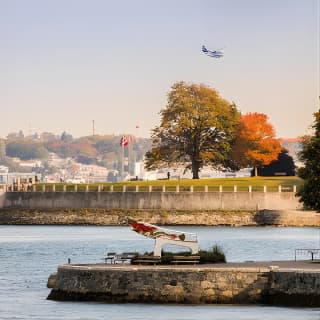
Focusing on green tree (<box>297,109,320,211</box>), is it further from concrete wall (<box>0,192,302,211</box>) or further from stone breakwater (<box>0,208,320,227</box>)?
concrete wall (<box>0,192,302,211</box>)

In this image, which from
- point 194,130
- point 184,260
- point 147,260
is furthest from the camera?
point 194,130

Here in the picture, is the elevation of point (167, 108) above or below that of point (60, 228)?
above

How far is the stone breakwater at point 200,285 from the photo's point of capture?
62.8 metres

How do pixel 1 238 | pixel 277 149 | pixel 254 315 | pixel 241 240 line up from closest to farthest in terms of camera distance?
1. pixel 254 315
2. pixel 241 240
3. pixel 1 238
4. pixel 277 149

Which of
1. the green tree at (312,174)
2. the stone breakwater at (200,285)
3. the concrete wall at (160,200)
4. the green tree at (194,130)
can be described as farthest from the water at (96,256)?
the green tree at (194,130)

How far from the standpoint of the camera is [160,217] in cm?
15812

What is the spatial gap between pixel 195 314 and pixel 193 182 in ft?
376

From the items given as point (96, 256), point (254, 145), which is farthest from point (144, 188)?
point (96, 256)

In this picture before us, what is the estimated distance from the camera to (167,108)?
591 feet

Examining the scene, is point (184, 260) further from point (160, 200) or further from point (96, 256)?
point (160, 200)

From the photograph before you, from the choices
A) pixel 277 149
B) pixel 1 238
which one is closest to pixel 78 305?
pixel 1 238

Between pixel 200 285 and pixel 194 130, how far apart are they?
117 m

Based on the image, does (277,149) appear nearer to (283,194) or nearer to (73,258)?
(283,194)

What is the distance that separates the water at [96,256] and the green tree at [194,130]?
86.2 feet
